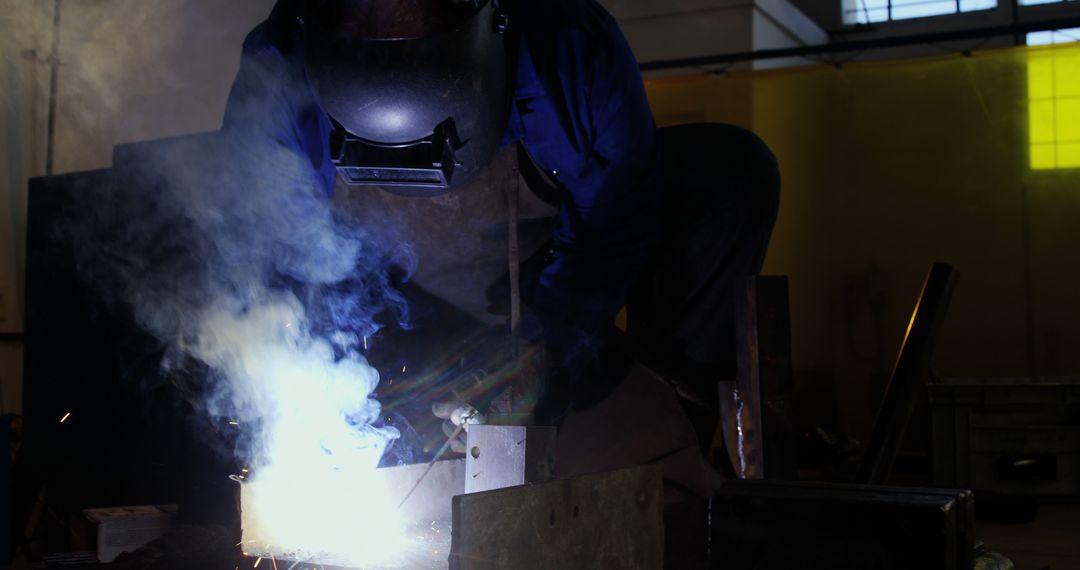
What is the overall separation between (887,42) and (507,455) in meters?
3.60

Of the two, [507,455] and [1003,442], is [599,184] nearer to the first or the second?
[507,455]

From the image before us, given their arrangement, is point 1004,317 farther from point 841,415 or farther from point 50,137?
point 50,137

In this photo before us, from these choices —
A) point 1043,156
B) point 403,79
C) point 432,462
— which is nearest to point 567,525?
point 432,462

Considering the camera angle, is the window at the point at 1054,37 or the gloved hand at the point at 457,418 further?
the window at the point at 1054,37

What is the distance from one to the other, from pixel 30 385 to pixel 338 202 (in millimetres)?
1588

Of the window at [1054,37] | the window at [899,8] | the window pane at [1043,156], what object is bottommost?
the window pane at [1043,156]

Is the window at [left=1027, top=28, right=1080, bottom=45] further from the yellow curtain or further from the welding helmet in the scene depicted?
the welding helmet

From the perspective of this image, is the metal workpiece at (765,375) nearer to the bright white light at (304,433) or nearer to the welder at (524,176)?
the welder at (524,176)

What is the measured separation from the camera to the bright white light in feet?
5.85

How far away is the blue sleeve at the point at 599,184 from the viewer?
2154 millimetres

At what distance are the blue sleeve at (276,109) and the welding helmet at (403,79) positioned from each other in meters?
0.26

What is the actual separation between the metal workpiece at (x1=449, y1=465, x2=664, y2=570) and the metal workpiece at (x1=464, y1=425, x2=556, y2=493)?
191 mm

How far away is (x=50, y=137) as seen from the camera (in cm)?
368

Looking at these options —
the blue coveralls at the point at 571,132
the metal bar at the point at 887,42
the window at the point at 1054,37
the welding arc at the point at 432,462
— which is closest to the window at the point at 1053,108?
the metal bar at the point at 887,42
